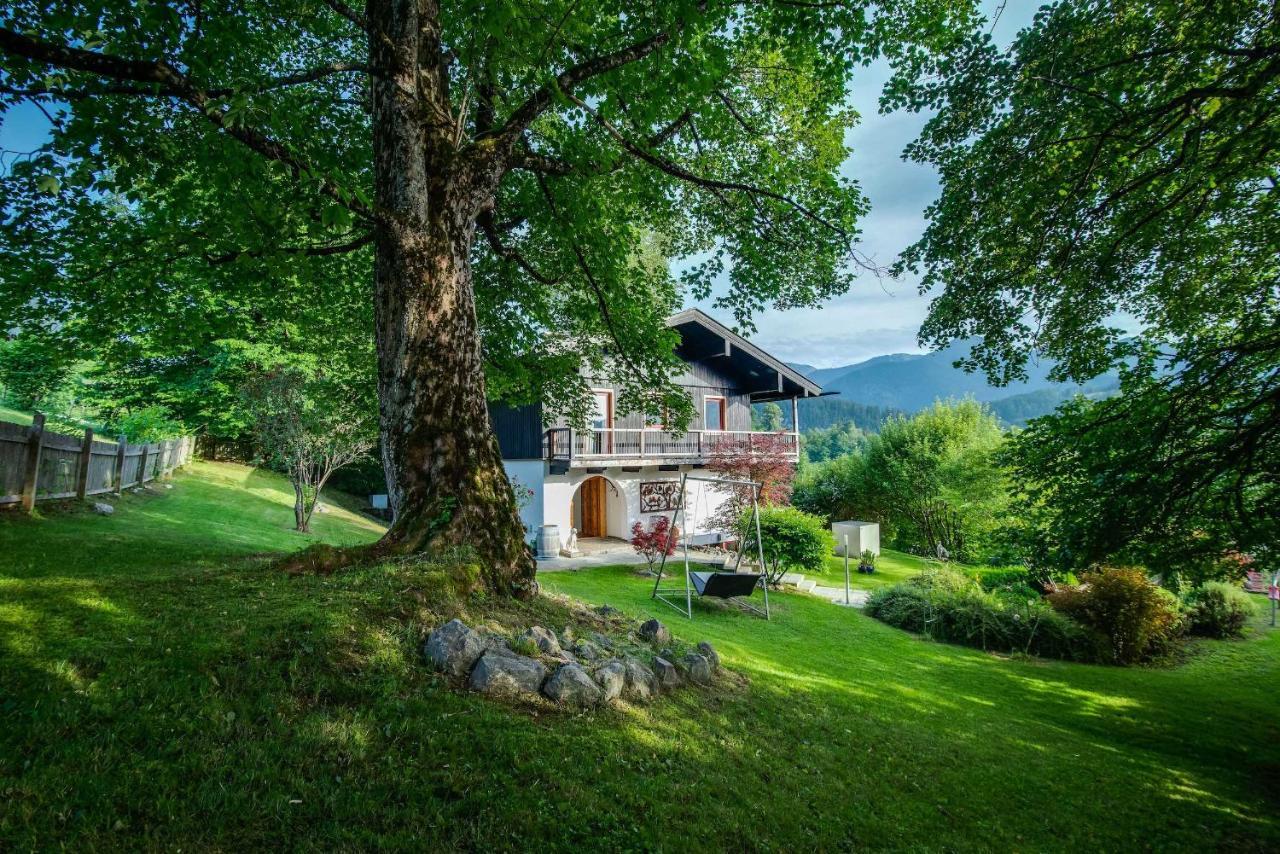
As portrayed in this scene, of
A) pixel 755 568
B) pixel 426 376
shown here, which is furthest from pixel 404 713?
pixel 755 568

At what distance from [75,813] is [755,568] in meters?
14.6

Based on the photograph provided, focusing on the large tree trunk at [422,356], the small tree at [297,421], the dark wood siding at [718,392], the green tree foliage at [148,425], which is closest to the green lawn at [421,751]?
the large tree trunk at [422,356]

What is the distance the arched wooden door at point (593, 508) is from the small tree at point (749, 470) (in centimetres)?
457

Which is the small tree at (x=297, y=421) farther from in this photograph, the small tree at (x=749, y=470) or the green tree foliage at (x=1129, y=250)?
the green tree foliage at (x=1129, y=250)

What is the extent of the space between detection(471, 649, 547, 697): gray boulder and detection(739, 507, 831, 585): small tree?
10.5m

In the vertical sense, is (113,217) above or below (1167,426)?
above

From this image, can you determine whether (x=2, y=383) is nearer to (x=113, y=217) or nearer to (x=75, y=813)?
(x=113, y=217)

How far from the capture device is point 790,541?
13.7 m

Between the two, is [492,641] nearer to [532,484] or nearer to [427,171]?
[427,171]

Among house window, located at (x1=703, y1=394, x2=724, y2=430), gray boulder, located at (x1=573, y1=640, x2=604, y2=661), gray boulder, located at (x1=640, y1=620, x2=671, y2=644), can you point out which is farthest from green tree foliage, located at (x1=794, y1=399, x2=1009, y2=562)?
gray boulder, located at (x1=573, y1=640, x2=604, y2=661)

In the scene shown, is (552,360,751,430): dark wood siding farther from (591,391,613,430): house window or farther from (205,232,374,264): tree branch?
(205,232,374,264): tree branch

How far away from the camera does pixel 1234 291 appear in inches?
263

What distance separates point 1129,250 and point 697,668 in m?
7.01

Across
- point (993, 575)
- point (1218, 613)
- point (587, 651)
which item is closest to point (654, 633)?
point (587, 651)
